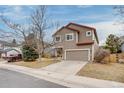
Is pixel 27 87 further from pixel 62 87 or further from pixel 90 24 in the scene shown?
pixel 90 24

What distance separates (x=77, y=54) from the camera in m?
4.36

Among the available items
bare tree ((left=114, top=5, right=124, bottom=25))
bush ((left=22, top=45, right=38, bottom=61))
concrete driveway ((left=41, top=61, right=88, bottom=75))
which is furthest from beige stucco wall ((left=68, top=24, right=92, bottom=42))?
bush ((left=22, top=45, right=38, bottom=61))

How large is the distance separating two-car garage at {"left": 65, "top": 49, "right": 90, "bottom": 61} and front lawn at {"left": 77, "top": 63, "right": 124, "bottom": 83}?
0.17 m

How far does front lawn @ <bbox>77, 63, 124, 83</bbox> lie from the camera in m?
3.96

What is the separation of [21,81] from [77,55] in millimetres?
1173

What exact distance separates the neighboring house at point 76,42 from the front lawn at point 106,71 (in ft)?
0.59

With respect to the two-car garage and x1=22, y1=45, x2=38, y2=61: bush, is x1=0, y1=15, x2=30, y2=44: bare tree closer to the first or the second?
x1=22, y1=45, x2=38, y2=61: bush

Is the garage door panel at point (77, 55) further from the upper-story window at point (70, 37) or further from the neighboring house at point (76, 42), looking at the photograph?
the upper-story window at point (70, 37)

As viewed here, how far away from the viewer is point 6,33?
429 cm

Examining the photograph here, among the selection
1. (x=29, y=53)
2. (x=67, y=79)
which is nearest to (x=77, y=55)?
(x=67, y=79)

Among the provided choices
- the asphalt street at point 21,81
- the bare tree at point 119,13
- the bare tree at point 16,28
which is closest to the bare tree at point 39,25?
the bare tree at point 16,28

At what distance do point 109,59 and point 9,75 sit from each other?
198cm

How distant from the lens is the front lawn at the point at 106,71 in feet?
13.0
